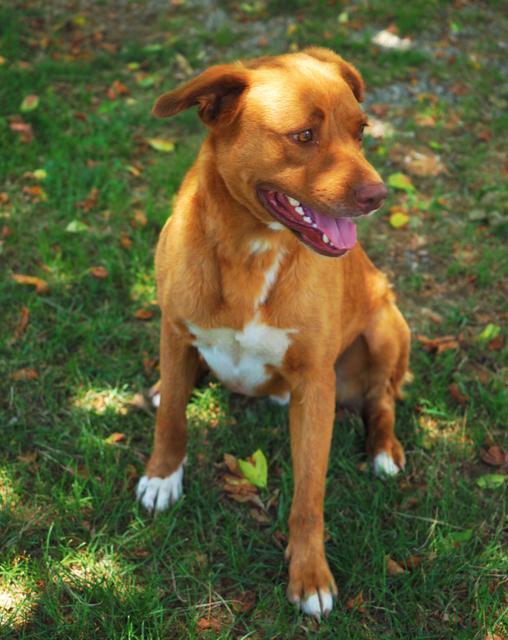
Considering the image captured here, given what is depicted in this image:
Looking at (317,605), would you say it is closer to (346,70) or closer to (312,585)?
(312,585)

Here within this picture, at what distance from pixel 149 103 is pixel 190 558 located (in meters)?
3.95

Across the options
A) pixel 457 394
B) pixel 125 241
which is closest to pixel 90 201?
pixel 125 241

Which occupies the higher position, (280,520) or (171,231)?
(171,231)

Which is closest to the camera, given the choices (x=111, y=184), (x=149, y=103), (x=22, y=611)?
(x=22, y=611)

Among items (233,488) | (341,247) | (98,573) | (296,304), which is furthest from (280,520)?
(341,247)

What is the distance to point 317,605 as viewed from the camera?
2.86m

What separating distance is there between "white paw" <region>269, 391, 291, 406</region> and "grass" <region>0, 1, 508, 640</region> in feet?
0.20

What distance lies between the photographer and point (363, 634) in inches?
111

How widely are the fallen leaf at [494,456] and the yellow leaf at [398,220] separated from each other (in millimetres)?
1896

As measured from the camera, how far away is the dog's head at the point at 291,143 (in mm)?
2471

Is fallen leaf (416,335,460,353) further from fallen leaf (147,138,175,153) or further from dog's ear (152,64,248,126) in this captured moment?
fallen leaf (147,138,175,153)

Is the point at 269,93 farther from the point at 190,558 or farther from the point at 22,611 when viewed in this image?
the point at 22,611

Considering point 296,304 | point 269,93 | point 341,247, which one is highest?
point 269,93

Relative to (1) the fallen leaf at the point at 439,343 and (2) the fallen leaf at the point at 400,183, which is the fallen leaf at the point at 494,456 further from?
(2) the fallen leaf at the point at 400,183
